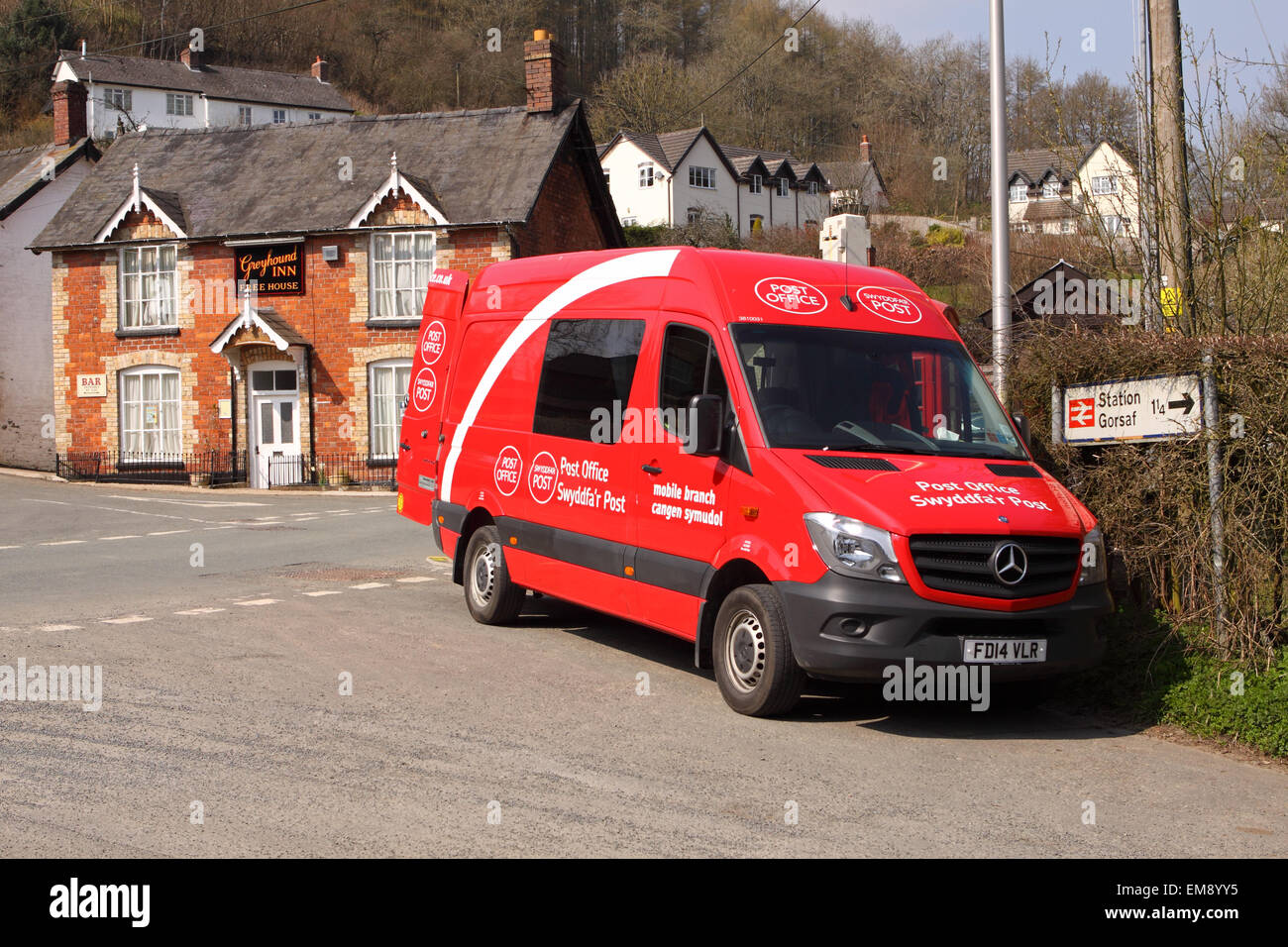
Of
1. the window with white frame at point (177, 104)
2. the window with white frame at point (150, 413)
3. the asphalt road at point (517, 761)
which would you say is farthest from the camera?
the window with white frame at point (177, 104)

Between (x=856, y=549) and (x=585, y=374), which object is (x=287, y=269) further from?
(x=856, y=549)

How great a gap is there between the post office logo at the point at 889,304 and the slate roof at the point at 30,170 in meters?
36.7

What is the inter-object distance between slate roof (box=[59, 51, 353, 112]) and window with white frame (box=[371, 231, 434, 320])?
5542cm

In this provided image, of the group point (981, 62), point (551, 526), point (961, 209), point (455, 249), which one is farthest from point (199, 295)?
point (981, 62)

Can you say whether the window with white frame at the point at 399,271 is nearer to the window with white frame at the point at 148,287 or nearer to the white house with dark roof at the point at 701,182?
the window with white frame at the point at 148,287

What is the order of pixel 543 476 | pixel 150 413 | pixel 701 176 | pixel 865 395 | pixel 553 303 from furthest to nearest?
pixel 701 176 < pixel 150 413 < pixel 553 303 < pixel 543 476 < pixel 865 395

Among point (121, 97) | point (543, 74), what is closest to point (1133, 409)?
point (543, 74)

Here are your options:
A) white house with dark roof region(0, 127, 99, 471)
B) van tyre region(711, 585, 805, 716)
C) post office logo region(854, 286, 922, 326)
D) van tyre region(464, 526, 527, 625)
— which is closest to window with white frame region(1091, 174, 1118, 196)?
post office logo region(854, 286, 922, 326)

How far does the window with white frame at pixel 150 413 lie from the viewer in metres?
33.9

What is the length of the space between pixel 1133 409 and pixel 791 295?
242 cm

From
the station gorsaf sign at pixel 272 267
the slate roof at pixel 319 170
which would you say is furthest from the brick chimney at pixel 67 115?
the station gorsaf sign at pixel 272 267

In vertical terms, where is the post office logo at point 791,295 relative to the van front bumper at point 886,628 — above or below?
above

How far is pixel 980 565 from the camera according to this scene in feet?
23.0
